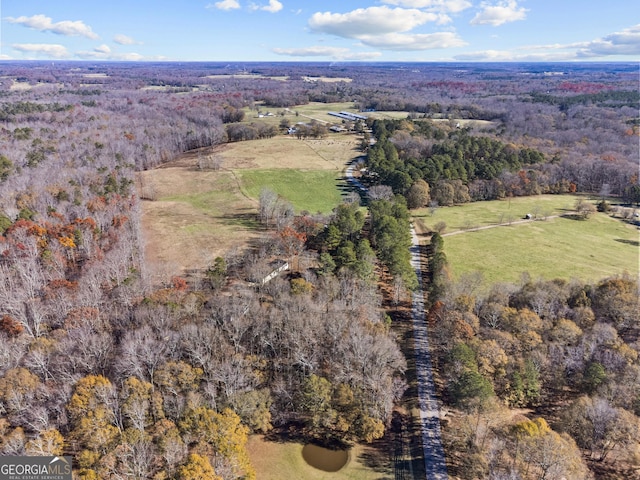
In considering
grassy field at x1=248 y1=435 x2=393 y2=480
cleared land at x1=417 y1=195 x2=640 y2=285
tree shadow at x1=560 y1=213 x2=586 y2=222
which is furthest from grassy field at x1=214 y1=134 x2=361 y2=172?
grassy field at x1=248 y1=435 x2=393 y2=480

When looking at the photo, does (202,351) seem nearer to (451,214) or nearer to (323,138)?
(451,214)

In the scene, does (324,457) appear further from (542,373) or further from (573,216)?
(573,216)

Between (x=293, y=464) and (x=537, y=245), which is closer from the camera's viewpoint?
(x=293, y=464)

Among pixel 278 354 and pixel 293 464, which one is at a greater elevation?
pixel 278 354

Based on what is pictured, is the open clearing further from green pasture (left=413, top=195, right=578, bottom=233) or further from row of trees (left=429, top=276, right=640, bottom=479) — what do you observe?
row of trees (left=429, top=276, right=640, bottom=479)

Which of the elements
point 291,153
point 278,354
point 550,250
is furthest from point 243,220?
point 550,250

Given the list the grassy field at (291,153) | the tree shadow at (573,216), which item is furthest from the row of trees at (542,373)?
the grassy field at (291,153)

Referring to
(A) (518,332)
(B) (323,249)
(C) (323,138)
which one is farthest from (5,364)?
(C) (323,138)
